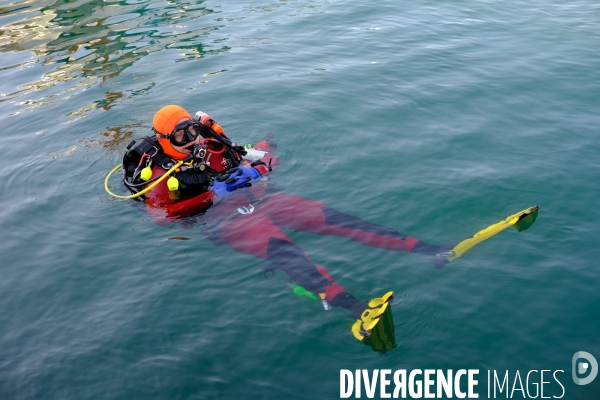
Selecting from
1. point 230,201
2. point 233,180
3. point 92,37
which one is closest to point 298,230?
point 230,201

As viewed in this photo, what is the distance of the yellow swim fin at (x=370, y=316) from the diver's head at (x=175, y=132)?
126 inches

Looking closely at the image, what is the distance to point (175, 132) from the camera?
282 inches

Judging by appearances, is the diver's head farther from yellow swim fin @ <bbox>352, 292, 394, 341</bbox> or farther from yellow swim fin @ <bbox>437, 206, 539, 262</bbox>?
yellow swim fin @ <bbox>437, 206, 539, 262</bbox>

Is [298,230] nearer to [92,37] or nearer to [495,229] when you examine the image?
[495,229]

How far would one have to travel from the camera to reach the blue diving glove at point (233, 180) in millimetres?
7316

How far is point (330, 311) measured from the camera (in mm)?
5652

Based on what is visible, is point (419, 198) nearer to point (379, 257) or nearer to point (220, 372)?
point (379, 257)

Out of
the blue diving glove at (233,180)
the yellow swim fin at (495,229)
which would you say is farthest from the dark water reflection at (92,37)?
the yellow swim fin at (495,229)

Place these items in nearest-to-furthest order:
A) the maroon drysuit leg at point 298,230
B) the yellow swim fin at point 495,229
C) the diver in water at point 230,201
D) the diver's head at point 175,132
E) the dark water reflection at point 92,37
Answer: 1. the maroon drysuit leg at point 298,230
2. the yellow swim fin at point 495,229
3. the diver in water at point 230,201
4. the diver's head at point 175,132
5. the dark water reflection at point 92,37

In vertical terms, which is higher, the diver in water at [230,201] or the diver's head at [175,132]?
the diver's head at [175,132]

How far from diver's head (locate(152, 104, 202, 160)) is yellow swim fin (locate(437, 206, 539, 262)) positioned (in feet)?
10.9

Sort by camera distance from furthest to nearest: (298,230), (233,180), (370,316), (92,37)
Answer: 1. (92,37)
2. (233,180)
3. (298,230)
4. (370,316)

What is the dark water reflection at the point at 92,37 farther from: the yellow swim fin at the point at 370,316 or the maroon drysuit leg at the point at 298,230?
the yellow swim fin at the point at 370,316

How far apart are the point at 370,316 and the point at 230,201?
263 centimetres
